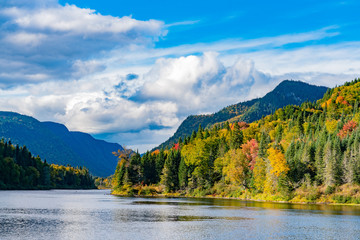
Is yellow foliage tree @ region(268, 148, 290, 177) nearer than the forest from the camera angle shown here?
No

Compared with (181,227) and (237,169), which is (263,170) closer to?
(237,169)

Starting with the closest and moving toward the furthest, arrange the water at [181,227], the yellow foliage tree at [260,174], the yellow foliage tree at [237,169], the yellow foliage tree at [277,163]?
the water at [181,227] → the yellow foliage tree at [277,163] → the yellow foliage tree at [260,174] → the yellow foliage tree at [237,169]

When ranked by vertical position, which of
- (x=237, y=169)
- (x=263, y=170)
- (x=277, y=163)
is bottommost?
(x=263, y=170)

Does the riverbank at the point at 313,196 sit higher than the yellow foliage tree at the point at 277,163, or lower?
lower

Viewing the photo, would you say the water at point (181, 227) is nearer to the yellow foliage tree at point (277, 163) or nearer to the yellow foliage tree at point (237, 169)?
the yellow foliage tree at point (277, 163)

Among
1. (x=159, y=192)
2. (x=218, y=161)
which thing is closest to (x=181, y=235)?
(x=218, y=161)

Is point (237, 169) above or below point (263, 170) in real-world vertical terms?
above

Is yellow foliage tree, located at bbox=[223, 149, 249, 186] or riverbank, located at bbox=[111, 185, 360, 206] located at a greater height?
yellow foliage tree, located at bbox=[223, 149, 249, 186]

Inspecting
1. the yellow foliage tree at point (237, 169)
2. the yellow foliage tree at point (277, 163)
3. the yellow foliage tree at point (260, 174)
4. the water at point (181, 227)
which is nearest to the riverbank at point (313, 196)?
the yellow foliage tree at point (260, 174)

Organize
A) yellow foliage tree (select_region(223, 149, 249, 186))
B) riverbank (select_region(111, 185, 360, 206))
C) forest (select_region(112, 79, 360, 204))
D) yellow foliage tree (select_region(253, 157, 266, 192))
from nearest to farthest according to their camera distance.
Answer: riverbank (select_region(111, 185, 360, 206)), forest (select_region(112, 79, 360, 204)), yellow foliage tree (select_region(253, 157, 266, 192)), yellow foliage tree (select_region(223, 149, 249, 186))

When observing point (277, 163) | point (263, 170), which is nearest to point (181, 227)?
point (277, 163)

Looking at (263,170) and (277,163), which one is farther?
(263,170)

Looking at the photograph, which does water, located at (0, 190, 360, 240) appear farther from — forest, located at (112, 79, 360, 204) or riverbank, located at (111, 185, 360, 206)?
forest, located at (112, 79, 360, 204)

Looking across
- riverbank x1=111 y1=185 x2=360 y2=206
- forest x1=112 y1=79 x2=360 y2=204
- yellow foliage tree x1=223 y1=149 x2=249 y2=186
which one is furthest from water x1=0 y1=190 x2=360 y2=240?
yellow foliage tree x1=223 y1=149 x2=249 y2=186
